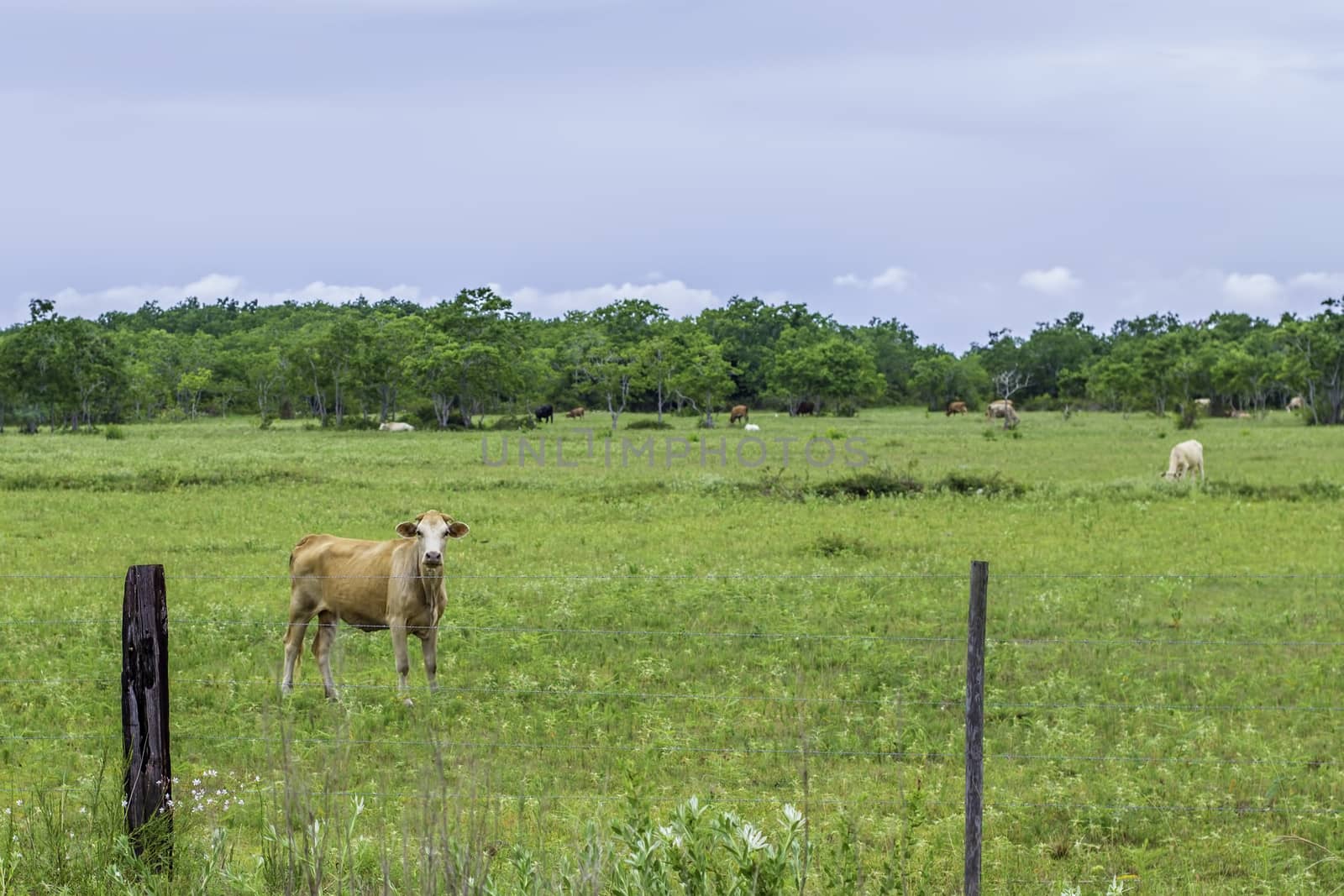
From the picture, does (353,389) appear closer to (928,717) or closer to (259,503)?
(259,503)

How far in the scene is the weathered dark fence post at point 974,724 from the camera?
5.48m

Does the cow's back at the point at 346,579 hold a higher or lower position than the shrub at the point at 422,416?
lower

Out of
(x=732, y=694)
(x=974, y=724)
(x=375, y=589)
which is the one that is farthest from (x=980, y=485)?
(x=974, y=724)

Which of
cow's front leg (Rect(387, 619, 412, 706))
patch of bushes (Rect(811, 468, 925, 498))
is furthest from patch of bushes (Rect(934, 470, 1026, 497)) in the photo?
cow's front leg (Rect(387, 619, 412, 706))

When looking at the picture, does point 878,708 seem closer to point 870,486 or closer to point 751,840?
point 751,840

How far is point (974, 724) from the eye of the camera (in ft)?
18.1

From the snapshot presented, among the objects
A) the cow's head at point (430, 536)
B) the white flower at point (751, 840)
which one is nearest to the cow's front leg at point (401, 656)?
the cow's head at point (430, 536)

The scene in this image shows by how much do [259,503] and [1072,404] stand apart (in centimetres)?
10173

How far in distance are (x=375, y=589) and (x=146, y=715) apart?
16.6 ft

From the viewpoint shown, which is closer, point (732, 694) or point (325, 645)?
point (732, 694)

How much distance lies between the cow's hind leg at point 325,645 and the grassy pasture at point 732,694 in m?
0.23

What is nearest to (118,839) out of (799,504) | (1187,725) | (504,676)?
(504,676)

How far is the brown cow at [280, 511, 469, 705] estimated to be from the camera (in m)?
10.7

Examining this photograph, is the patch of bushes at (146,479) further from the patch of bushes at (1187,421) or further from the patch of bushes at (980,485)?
the patch of bushes at (1187,421)
